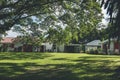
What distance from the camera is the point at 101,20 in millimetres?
39781

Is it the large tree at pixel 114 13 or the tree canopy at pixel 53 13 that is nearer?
the large tree at pixel 114 13

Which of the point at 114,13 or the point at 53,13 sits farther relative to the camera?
the point at 53,13

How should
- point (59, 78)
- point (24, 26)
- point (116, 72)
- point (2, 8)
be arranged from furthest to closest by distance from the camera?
point (24, 26), point (2, 8), point (116, 72), point (59, 78)

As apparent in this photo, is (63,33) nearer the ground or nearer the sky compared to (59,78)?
nearer the sky

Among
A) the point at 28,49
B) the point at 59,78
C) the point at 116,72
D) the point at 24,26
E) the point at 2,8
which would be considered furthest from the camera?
the point at 28,49

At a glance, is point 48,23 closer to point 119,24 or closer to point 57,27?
point 57,27

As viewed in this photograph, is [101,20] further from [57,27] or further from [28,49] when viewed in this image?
[28,49]

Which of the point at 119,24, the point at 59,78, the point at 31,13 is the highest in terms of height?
the point at 31,13

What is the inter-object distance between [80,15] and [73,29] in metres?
2.67

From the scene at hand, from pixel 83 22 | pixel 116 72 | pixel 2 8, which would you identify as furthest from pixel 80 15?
pixel 116 72

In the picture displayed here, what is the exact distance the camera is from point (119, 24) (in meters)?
23.4

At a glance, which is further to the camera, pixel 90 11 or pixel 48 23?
pixel 48 23

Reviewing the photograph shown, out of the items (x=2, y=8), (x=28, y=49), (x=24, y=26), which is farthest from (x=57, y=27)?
(x=28, y=49)

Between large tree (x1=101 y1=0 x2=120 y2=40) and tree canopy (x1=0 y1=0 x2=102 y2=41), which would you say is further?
tree canopy (x1=0 y1=0 x2=102 y2=41)
